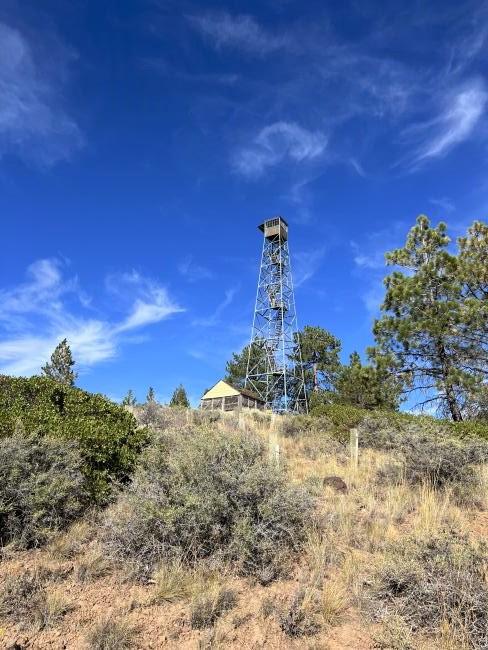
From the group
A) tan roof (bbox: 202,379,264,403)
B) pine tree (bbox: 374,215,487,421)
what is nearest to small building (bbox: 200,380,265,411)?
tan roof (bbox: 202,379,264,403)

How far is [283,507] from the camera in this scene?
201 inches

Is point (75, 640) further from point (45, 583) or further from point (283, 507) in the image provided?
point (283, 507)

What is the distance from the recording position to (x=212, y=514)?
194 inches

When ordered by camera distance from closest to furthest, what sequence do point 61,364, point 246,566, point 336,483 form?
1. point 246,566
2. point 336,483
3. point 61,364

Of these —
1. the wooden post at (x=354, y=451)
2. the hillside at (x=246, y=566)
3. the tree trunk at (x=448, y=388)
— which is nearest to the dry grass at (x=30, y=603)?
the hillside at (x=246, y=566)

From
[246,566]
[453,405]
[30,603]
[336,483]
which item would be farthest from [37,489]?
[453,405]

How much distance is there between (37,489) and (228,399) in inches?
1229

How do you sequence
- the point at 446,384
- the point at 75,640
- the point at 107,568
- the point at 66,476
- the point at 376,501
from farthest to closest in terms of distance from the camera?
1. the point at 446,384
2. the point at 376,501
3. the point at 66,476
4. the point at 107,568
5. the point at 75,640

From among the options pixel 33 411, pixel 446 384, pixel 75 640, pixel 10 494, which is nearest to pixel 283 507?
pixel 75 640

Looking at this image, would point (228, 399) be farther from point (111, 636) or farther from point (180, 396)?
point (111, 636)

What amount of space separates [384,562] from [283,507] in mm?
1220

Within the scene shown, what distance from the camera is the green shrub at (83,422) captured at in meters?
6.21

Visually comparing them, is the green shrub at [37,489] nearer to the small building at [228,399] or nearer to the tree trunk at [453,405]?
the tree trunk at [453,405]

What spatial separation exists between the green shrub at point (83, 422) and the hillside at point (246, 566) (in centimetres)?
43
